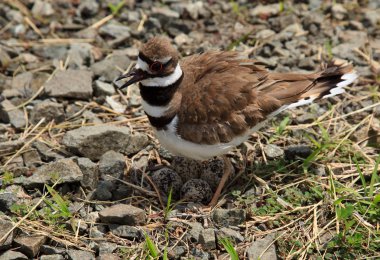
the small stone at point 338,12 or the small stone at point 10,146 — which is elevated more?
the small stone at point 338,12

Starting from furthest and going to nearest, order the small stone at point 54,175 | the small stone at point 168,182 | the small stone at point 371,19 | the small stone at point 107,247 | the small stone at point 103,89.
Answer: the small stone at point 371,19, the small stone at point 103,89, the small stone at point 168,182, the small stone at point 54,175, the small stone at point 107,247

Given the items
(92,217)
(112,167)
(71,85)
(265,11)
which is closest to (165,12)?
(265,11)

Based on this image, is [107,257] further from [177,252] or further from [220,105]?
[220,105]

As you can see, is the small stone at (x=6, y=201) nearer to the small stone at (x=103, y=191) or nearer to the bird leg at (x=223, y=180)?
the small stone at (x=103, y=191)

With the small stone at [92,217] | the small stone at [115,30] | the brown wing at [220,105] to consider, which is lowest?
the small stone at [92,217]

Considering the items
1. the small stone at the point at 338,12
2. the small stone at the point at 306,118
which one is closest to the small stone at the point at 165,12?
the small stone at the point at 338,12

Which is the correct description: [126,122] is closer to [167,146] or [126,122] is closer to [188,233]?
[167,146]

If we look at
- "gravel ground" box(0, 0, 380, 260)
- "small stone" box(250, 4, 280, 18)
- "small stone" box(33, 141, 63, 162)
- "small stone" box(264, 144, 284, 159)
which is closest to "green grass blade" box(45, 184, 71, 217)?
"gravel ground" box(0, 0, 380, 260)

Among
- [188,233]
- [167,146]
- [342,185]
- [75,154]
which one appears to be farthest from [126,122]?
[342,185]
